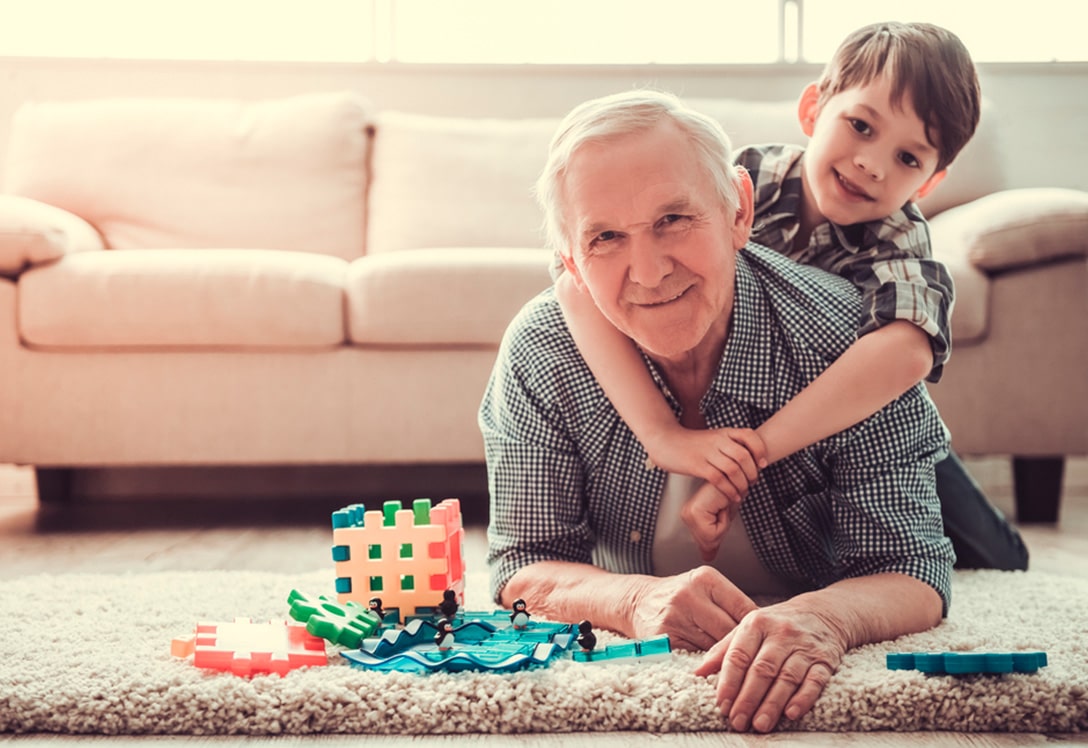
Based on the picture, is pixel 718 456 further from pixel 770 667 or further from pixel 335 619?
pixel 335 619

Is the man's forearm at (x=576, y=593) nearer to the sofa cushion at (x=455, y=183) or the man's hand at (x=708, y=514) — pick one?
the man's hand at (x=708, y=514)

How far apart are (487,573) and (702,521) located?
61cm

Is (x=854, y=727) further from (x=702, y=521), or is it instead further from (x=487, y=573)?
(x=487, y=573)

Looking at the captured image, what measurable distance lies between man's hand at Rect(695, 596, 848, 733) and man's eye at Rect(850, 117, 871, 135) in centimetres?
79

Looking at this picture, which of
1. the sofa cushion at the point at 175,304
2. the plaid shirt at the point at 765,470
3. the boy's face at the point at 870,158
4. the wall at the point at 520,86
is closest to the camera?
the plaid shirt at the point at 765,470

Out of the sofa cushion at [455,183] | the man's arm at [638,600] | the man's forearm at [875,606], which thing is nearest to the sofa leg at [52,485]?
the sofa cushion at [455,183]

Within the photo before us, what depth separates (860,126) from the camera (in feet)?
5.24

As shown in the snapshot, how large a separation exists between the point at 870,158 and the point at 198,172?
6.45ft

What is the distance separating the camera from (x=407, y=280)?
2.28m

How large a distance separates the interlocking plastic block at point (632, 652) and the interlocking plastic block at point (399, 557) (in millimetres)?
205

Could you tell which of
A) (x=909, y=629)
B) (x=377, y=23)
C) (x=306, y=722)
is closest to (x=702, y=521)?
(x=909, y=629)

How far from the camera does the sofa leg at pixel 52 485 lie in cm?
285

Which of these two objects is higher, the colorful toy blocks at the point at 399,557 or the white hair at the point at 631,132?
the white hair at the point at 631,132

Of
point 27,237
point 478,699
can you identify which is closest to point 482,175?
point 27,237
